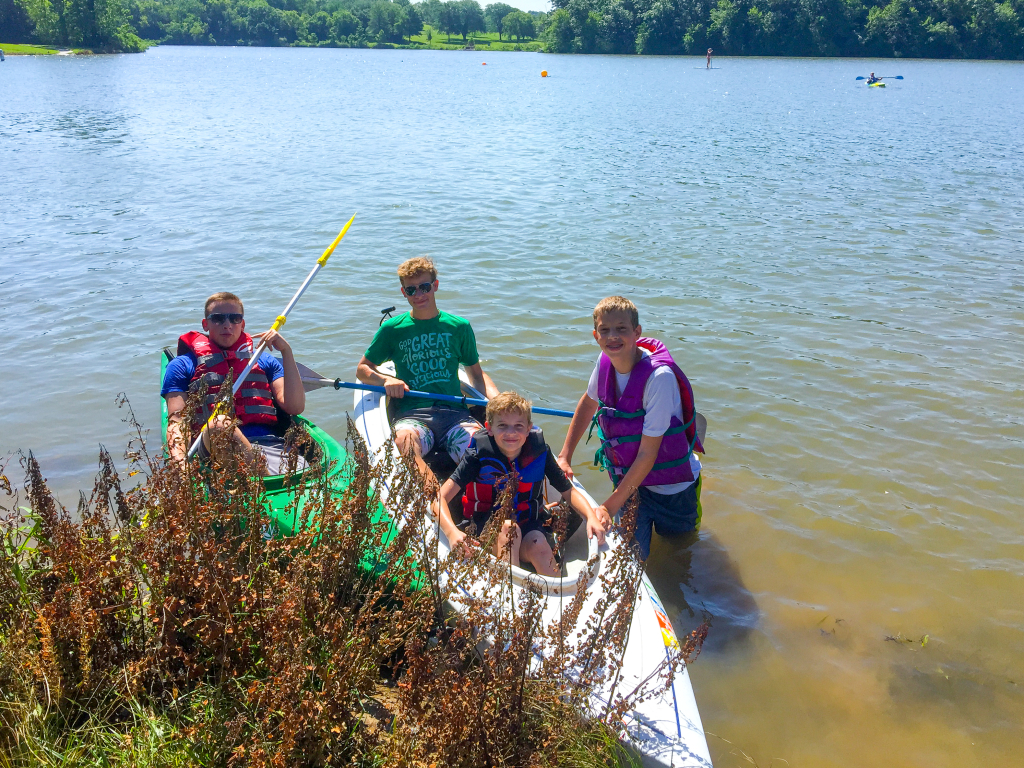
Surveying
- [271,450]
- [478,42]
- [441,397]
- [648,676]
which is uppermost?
[478,42]

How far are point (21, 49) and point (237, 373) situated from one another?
86.8 metres

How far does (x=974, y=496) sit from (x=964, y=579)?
115 cm

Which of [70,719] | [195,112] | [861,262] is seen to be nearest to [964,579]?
[70,719]

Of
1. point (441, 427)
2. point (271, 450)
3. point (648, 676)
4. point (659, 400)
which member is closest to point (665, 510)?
point (659, 400)

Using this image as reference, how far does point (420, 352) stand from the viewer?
563 cm

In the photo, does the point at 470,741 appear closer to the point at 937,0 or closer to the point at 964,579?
the point at 964,579

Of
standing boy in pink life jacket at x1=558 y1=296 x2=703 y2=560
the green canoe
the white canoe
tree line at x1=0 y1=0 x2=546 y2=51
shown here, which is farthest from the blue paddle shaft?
tree line at x1=0 y1=0 x2=546 y2=51

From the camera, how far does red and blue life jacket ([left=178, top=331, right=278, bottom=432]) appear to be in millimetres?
5051

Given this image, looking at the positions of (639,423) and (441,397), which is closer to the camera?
(639,423)

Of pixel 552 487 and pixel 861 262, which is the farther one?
pixel 861 262

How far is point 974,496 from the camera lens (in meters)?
6.00

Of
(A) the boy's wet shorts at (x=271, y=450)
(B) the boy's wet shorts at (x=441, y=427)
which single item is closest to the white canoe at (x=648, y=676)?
(B) the boy's wet shorts at (x=441, y=427)

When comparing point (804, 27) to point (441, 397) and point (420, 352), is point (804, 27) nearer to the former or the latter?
point (420, 352)

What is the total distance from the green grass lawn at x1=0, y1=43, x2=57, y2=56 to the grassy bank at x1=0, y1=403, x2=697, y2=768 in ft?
274
